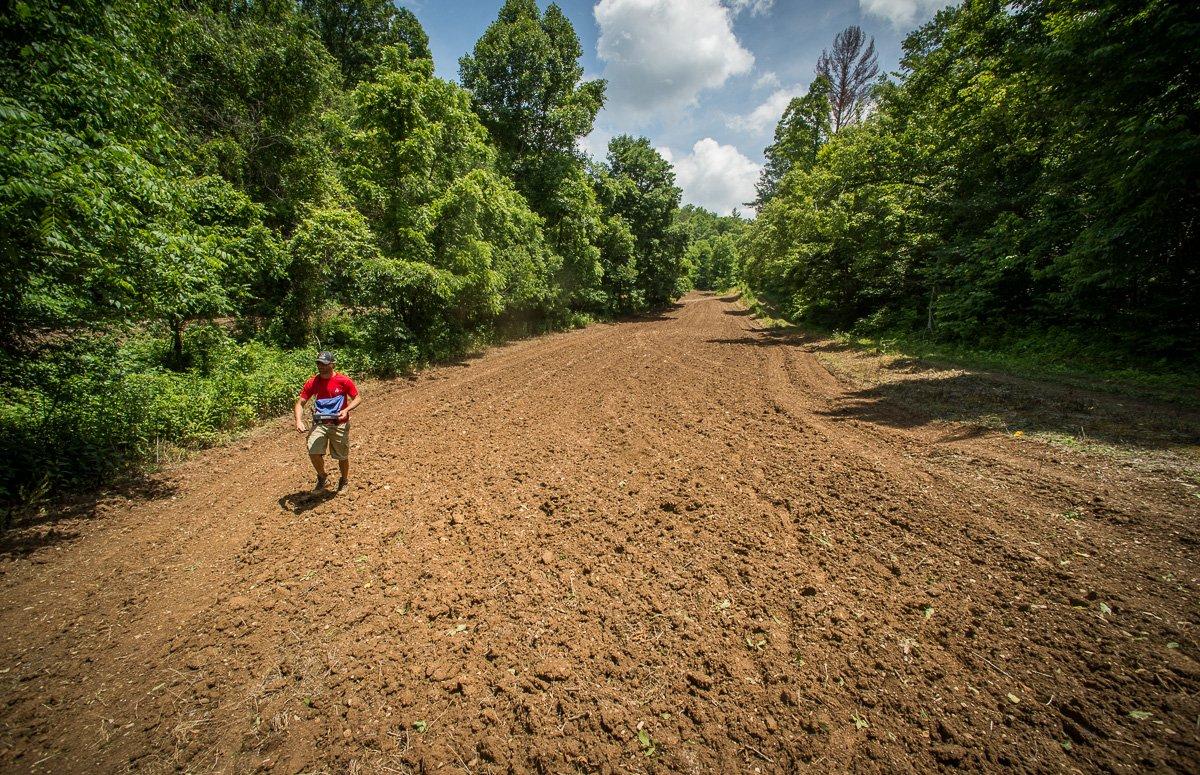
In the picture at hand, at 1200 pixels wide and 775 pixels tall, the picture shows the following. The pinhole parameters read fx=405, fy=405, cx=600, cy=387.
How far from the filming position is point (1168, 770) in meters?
2.29

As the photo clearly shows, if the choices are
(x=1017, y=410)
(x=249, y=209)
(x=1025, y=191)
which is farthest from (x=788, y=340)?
(x=249, y=209)

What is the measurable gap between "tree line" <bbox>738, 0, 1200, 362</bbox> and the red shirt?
14864mm

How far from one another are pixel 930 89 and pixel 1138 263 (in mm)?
13762

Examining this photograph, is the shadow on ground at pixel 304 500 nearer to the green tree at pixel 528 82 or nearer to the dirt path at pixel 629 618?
the dirt path at pixel 629 618

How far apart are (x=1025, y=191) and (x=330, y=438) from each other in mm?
20682

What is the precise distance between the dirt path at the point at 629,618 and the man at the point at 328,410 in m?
0.82

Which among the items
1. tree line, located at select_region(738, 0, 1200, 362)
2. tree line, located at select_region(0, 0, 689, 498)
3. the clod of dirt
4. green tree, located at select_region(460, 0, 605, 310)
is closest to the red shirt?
tree line, located at select_region(0, 0, 689, 498)

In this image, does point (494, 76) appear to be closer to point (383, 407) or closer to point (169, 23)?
point (169, 23)

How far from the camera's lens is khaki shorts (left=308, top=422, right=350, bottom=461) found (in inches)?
222

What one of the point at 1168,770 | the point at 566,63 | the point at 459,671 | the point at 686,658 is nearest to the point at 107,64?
the point at 459,671

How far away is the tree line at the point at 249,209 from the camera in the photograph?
17.0 ft

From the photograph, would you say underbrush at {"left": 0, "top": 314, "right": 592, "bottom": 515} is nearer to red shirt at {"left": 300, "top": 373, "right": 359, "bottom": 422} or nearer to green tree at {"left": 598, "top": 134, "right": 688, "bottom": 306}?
red shirt at {"left": 300, "top": 373, "right": 359, "bottom": 422}

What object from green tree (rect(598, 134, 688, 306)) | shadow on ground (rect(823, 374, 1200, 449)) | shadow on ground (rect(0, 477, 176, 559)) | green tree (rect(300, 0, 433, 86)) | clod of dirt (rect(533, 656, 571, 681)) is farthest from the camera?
green tree (rect(598, 134, 688, 306))

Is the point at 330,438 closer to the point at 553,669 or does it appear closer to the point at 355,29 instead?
the point at 553,669
